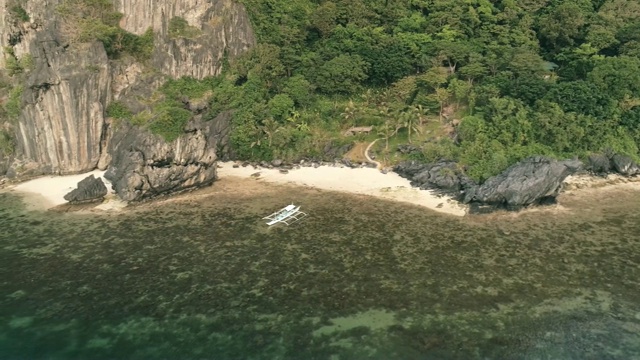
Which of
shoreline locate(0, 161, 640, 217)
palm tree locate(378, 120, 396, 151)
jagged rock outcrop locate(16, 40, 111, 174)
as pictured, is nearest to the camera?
shoreline locate(0, 161, 640, 217)

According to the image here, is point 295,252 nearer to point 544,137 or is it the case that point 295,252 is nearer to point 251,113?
point 251,113

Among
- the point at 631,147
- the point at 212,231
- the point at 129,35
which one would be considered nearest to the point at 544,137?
the point at 631,147

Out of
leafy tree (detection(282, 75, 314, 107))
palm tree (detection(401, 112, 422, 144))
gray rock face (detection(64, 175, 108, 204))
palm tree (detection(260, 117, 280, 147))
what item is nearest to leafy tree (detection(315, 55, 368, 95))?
leafy tree (detection(282, 75, 314, 107))

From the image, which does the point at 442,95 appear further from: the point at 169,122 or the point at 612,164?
the point at 169,122

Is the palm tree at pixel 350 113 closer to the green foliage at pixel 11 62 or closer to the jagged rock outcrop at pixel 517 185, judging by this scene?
the jagged rock outcrop at pixel 517 185

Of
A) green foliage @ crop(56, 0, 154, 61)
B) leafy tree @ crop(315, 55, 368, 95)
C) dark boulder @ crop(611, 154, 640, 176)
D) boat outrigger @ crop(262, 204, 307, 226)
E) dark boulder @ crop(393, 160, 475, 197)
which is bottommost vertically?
boat outrigger @ crop(262, 204, 307, 226)

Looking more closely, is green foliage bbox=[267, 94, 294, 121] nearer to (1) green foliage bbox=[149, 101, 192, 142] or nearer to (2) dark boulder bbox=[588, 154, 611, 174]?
(1) green foliage bbox=[149, 101, 192, 142]
